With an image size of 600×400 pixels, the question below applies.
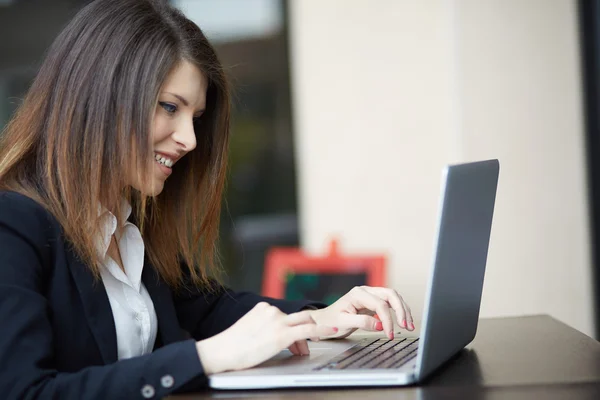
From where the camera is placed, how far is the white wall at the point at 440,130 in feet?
11.1

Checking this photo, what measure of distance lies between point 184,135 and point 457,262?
58cm

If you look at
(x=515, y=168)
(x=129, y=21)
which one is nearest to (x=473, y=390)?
(x=129, y=21)

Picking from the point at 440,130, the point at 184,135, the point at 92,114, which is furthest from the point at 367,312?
the point at 440,130

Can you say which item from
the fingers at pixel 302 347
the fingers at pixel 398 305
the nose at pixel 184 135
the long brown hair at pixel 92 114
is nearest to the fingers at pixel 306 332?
the fingers at pixel 302 347

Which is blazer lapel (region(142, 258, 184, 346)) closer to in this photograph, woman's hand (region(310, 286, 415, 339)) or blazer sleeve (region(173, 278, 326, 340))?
blazer sleeve (region(173, 278, 326, 340))

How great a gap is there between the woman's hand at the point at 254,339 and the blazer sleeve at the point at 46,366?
1.1 inches

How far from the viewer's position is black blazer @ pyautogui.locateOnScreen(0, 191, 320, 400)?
1226 mm

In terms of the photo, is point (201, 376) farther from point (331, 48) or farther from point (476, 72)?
point (331, 48)

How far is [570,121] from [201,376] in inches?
98.9

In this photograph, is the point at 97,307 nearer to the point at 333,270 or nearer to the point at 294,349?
the point at 294,349

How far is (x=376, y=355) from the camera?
1.39m

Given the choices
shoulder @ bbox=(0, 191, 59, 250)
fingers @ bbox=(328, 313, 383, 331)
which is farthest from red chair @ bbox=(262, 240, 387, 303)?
shoulder @ bbox=(0, 191, 59, 250)

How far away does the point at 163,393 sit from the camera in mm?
1228

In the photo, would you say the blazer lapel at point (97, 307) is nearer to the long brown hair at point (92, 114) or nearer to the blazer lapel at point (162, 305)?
the long brown hair at point (92, 114)
